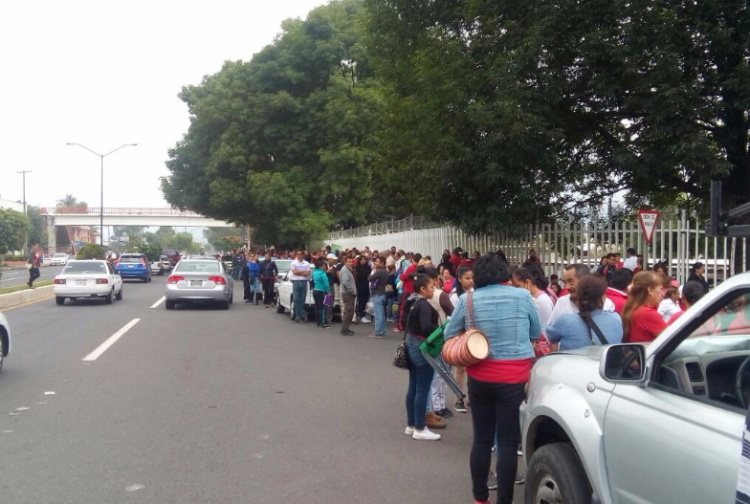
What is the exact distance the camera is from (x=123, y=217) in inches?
3130

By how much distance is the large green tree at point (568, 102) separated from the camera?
12750 millimetres

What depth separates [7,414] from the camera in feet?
26.1

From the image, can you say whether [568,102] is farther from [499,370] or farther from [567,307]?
[499,370]

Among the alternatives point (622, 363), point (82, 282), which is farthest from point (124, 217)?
point (622, 363)

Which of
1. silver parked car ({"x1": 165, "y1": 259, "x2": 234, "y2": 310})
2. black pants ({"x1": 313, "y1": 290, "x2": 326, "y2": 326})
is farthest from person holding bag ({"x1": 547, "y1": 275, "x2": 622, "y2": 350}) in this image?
silver parked car ({"x1": 165, "y1": 259, "x2": 234, "y2": 310})

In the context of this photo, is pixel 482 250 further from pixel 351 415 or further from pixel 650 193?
pixel 351 415

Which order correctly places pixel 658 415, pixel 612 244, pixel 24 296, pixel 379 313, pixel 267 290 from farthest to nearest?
pixel 24 296 → pixel 267 290 → pixel 379 313 → pixel 612 244 → pixel 658 415

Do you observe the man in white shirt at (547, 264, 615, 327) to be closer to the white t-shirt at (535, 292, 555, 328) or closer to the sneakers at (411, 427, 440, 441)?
the white t-shirt at (535, 292, 555, 328)

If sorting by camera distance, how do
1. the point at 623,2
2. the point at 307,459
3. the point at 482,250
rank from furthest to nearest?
the point at 482,250 → the point at 623,2 → the point at 307,459

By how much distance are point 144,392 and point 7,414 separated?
165 centimetres

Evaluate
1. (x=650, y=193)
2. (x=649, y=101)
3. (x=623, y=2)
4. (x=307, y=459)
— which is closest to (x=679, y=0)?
(x=623, y=2)

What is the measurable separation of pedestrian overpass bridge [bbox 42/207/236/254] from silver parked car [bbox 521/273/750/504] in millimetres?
76382

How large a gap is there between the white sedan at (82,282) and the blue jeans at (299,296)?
8.15m

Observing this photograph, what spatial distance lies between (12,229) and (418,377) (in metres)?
89.2
